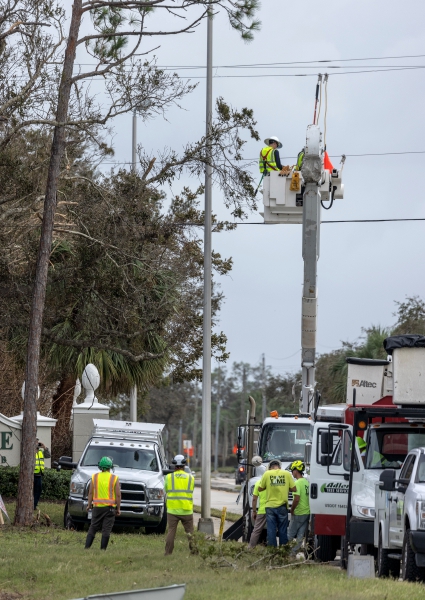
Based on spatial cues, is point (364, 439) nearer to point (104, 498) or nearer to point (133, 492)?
point (104, 498)

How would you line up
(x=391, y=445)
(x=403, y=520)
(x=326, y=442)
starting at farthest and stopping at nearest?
(x=326, y=442)
(x=391, y=445)
(x=403, y=520)

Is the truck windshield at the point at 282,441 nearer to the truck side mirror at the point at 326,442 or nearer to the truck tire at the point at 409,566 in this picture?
the truck side mirror at the point at 326,442

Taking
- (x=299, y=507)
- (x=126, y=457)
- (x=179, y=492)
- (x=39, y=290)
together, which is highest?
(x=39, y=290)

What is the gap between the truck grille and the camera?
20.4 m

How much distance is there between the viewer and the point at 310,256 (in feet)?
61.4

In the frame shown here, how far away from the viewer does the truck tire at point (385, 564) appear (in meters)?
12.5

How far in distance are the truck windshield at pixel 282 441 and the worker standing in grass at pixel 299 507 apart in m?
2.94

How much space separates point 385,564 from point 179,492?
164 inches

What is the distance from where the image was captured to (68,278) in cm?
2191

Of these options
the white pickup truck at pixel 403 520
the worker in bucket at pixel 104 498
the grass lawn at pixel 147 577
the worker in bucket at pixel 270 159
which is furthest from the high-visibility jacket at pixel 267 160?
the white pickup truck at pixel 403 520

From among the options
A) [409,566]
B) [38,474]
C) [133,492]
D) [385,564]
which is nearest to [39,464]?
[38,474]

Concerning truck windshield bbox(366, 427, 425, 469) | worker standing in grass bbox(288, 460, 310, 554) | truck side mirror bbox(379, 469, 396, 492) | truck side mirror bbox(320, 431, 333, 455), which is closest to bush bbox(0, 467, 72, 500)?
worker standing in grass bbox(288, 460, 310, 554)

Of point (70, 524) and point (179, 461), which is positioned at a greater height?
point (179, 461)

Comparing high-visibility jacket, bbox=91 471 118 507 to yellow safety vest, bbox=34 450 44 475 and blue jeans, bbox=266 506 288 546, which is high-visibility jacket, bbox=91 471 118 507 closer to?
blue jeans, bbox=266 506 288 546
